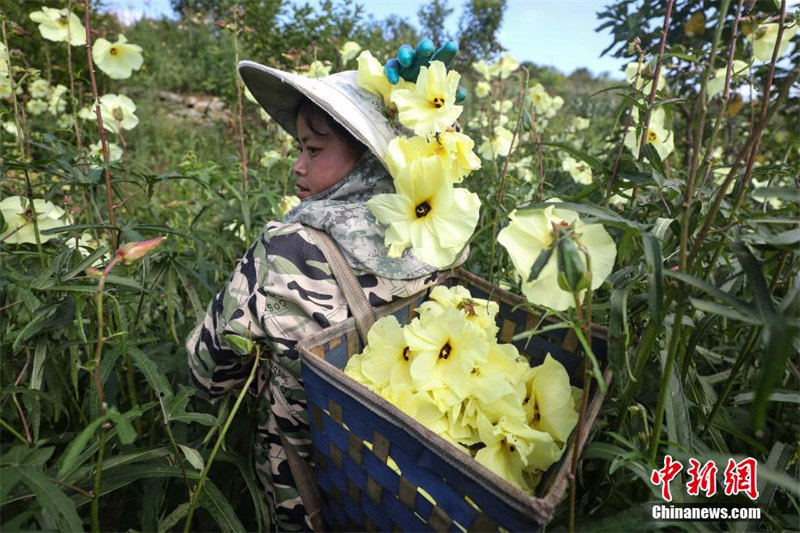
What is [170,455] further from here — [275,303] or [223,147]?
[223,147]

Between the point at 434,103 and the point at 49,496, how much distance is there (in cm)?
71

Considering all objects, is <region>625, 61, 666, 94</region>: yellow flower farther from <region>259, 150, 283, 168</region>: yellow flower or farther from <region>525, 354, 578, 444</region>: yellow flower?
<region>259, 150, 283, 168</region>: yellow flower

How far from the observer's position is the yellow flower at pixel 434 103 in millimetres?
709

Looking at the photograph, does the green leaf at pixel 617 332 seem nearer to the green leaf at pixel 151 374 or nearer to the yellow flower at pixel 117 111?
the green leaf at pixel 151 374

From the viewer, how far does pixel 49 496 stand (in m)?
0.51

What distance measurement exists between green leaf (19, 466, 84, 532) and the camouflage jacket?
1.02ft

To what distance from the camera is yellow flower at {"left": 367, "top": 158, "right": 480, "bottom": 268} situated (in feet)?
2.13

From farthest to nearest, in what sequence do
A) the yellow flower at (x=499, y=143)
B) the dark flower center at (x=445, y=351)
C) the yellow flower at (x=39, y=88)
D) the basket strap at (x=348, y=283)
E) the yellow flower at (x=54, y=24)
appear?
1. the yellow flower at (x=39, y=88)
2. the yellow flower at (x=499, y=143)
3. the yellow flower at (x=54, y=24)
4. the basket strap at (x=348, y=283)
5. the dark flower center at (x=445, y=351)

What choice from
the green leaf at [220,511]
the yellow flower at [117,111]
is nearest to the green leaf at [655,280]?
the green leaf at [220,511]

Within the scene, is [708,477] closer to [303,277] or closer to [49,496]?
[303,277]

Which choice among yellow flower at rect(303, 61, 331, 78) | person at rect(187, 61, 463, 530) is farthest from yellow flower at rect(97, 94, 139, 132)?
person at rect(187, 61, 463, 530)

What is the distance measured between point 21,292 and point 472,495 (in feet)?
2.69

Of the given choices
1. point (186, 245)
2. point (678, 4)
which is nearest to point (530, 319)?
point (186, 245)

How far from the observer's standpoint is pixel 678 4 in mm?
1704
